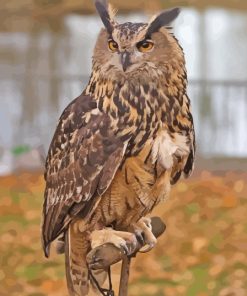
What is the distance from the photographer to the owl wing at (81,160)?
1.00 metres

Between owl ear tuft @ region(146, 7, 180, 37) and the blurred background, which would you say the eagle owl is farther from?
the blurred background

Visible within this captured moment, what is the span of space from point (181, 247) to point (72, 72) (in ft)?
1.33

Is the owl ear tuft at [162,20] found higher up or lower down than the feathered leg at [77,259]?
higher up

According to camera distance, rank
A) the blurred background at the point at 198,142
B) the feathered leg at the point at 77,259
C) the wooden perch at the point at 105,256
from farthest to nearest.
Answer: the blurred background at the point at 198,142
the feathered leg at the point at 77,259
the wooden perch at the point at 105,256

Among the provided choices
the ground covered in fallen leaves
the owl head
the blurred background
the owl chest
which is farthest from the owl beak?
the ground covered in fallen leaves

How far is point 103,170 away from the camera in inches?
39.3

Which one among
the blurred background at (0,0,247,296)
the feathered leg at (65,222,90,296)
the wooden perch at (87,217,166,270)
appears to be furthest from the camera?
the blurred background at (0,0,247,296)

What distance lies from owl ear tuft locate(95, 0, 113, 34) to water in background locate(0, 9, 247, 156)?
0.13 meters

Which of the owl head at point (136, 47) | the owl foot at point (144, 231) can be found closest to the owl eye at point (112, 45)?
the owl head at point (136, 47)

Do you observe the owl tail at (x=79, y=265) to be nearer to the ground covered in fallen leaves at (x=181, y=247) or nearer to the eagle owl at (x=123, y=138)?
the eagle owl at (x=123, y=138)

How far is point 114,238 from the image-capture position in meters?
1.02

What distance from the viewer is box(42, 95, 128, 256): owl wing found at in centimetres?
100

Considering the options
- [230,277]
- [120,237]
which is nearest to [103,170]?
[120,237]

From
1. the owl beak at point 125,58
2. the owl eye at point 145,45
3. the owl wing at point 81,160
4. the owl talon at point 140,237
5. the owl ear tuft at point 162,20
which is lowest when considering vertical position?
the owl talon at point 140,237
